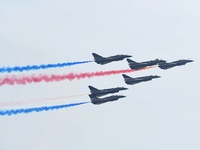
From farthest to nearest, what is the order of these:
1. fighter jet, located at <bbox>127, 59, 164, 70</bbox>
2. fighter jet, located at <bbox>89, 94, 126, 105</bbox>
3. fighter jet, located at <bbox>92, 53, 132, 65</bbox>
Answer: fighter jet, located at <bbox>127, 59, 164, 70</bbox> < fighter jet, located at <bbox>89, 94, 126, 105</bbox> < fighter jet, located at <bbox>92, 53, 132, 65</bbox>

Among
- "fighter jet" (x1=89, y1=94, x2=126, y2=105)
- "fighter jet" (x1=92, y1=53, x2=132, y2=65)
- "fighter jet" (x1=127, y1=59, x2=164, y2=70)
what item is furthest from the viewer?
"fighter jet" (x1=127, y1=59, x2=164, y2=70)

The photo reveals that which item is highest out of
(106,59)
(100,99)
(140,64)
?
(106,59)

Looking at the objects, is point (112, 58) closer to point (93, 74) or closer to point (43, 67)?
point (93, 74)

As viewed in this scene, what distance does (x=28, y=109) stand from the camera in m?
96.4

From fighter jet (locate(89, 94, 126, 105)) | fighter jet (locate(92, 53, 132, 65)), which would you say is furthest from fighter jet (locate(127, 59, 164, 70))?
fighter jet (locate(89, 94, 126, 105))

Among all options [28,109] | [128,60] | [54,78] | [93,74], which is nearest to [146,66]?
[128,60]

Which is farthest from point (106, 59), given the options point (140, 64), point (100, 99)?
point (140, 64)

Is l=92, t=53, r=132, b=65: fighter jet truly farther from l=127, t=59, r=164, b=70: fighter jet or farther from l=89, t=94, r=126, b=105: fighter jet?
l=89, t=94, r=126, b=105: fighter jet

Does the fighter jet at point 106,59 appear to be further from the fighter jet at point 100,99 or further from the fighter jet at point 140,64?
the fighter jet at point 100,99

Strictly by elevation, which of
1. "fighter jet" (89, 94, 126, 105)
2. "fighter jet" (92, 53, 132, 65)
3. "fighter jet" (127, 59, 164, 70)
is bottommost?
"fighter jet" (89, 94, 126, 105)

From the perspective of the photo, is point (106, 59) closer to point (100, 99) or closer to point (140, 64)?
point (100, 99)

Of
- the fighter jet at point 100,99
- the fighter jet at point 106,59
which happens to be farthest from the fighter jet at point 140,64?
the fighter jet at point 100,99

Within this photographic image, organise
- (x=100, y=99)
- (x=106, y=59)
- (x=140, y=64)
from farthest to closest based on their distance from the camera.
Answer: (x=140, y=64)
(x=100, y=99)
(x=106, y=59)

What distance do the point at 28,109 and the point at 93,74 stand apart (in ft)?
61.6
